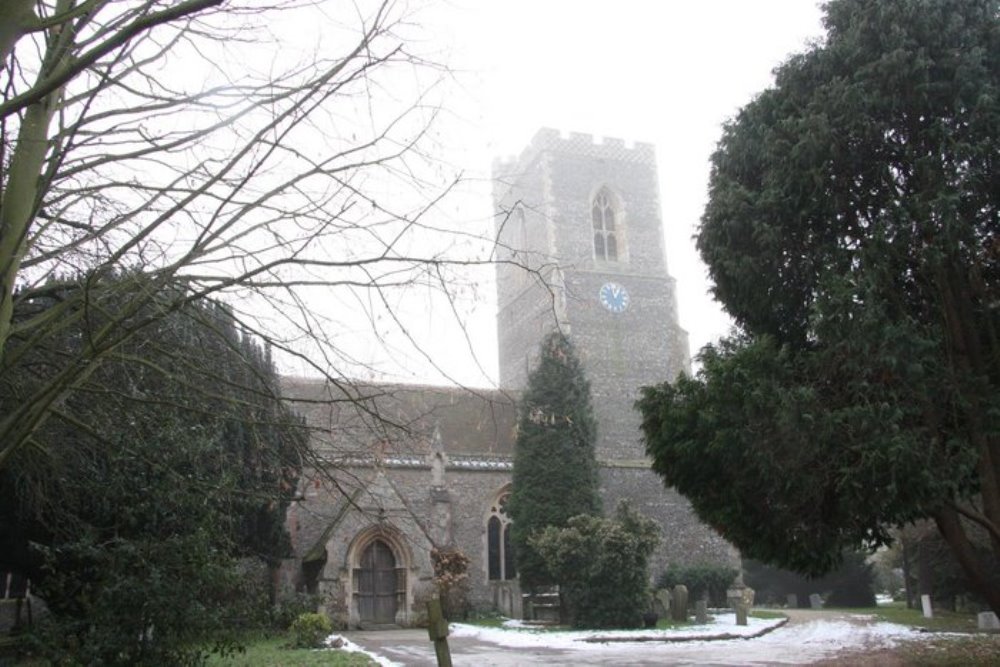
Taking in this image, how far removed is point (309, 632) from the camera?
14.8 meters

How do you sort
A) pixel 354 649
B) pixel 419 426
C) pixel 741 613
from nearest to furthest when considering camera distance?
pixel 419 426 → pixel 354 649 → pixel 741 613

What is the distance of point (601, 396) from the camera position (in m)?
31.1

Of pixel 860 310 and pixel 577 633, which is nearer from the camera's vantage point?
pixel 860 310

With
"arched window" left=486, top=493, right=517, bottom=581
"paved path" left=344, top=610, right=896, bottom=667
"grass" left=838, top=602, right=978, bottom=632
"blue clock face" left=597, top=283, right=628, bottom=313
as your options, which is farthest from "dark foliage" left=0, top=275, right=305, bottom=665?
"blue clock face" left=597, top=283, right=628, bottom=313

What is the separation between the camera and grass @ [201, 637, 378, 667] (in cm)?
1066

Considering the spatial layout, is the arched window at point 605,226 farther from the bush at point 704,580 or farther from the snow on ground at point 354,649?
the snow on ground at point 354,649

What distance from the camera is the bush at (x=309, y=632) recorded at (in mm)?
14758

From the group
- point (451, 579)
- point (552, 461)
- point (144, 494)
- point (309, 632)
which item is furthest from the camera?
point (552, 461)

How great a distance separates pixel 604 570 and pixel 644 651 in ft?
15.5

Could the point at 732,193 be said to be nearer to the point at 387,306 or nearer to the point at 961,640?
the point at 387,306

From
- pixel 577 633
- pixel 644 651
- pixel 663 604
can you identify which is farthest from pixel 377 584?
pixel 644 651

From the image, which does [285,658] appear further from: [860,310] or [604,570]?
[860,310]

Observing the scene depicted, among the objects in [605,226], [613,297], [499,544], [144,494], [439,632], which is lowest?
[439,632]

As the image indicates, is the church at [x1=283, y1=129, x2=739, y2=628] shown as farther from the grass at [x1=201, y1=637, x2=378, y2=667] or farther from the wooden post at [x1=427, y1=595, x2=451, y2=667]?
the wooden post at [x1=427, y1=595, x2=451, y2=667]
